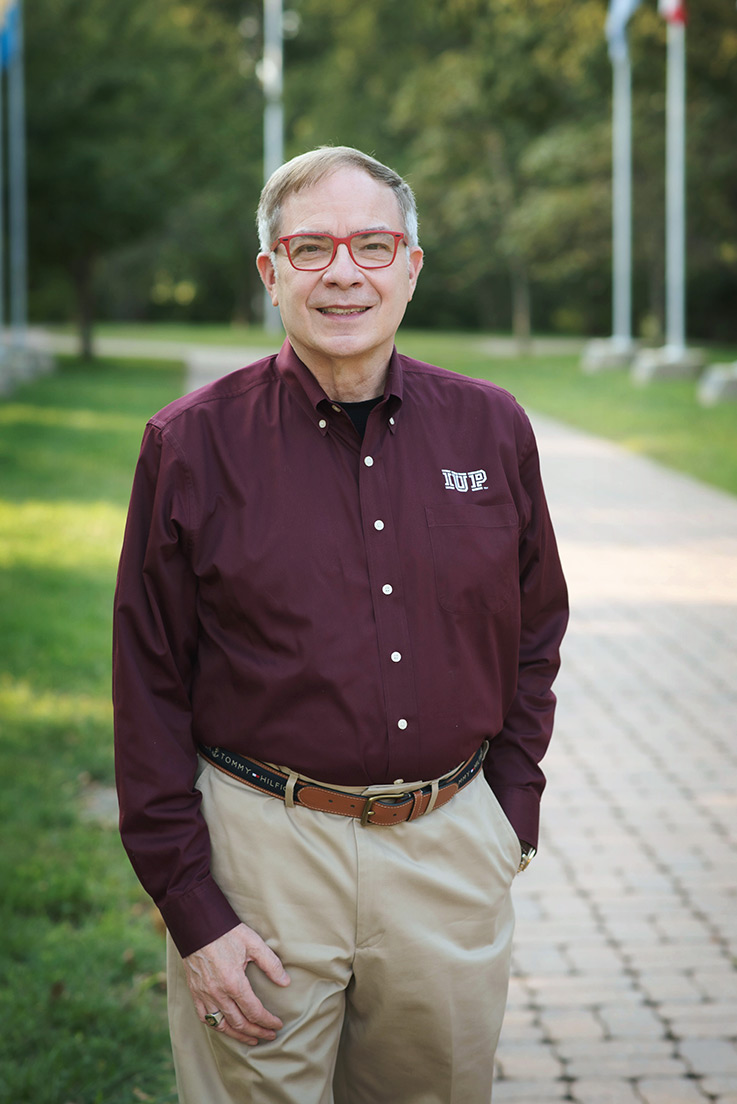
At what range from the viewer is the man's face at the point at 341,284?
225 cm

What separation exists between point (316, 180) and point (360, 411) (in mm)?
418

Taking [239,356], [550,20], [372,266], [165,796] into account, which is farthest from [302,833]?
[239,356]

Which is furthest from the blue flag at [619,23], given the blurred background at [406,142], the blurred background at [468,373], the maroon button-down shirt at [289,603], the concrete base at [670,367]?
the maroon button-down shirt at [289,603]

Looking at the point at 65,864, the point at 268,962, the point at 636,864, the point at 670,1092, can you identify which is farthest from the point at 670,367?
the point at 268,962

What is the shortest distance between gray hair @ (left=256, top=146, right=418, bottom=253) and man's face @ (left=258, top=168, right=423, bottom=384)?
1 centimetres

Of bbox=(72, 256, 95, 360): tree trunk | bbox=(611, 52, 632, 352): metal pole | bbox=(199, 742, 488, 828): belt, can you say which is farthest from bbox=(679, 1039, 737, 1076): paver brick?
bbox=(72, 256, 95, 360): tree trunk

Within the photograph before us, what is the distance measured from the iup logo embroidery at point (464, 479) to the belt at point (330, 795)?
538 millimetres

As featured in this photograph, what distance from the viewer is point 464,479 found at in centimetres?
236

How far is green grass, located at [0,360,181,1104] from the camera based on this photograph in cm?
348

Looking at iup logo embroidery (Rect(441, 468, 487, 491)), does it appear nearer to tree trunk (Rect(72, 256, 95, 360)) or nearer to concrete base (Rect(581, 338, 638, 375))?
concrete base (Rect(581, 338, 638, 375))

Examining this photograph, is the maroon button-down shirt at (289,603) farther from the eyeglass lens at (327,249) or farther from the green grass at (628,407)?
the green grass at (628,407)

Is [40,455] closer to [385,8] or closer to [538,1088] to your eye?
[538,1088]

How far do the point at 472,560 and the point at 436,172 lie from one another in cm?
3861

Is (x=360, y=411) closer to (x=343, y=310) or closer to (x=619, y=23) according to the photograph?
(x=343, y=310)
